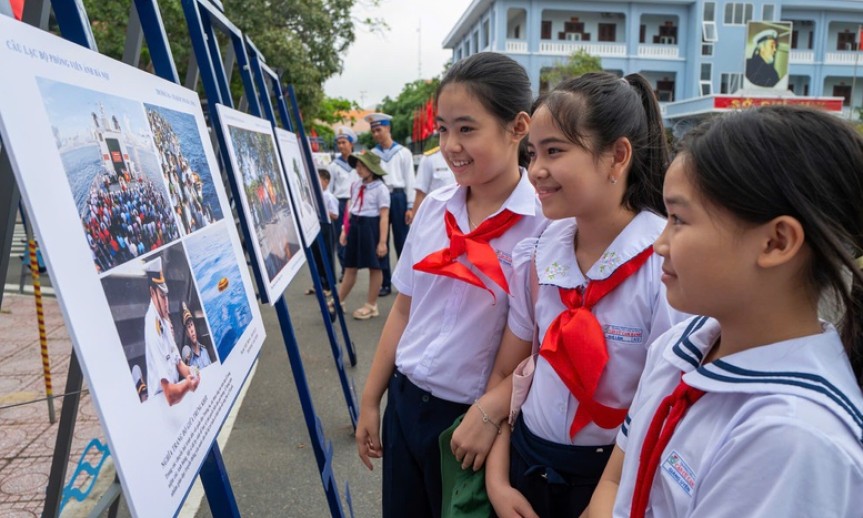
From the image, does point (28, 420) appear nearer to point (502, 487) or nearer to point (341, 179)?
point (502, 487)

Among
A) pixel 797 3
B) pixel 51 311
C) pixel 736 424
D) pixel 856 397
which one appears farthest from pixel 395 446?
pixel 797 3

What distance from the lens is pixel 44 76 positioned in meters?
0.86

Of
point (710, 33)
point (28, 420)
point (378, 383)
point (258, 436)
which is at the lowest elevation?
point (258, 436)

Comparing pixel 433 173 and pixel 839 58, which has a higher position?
pixel 433 173

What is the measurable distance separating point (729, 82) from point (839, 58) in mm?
6646

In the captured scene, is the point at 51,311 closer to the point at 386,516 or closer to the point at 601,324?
the point at 386,516

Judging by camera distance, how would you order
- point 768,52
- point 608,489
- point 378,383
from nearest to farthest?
point 608,489
point 378,383
point 768,52

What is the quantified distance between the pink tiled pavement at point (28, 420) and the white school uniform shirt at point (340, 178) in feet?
11.4

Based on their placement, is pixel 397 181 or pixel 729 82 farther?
pixel 729 82

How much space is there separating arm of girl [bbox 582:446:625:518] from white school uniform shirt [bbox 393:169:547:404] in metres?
0.50

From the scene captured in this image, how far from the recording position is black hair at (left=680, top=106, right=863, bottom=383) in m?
0.87

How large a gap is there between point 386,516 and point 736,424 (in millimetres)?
1235

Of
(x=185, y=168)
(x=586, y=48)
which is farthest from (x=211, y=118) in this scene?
(x=586, y=48)

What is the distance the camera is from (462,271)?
159 centimetres
